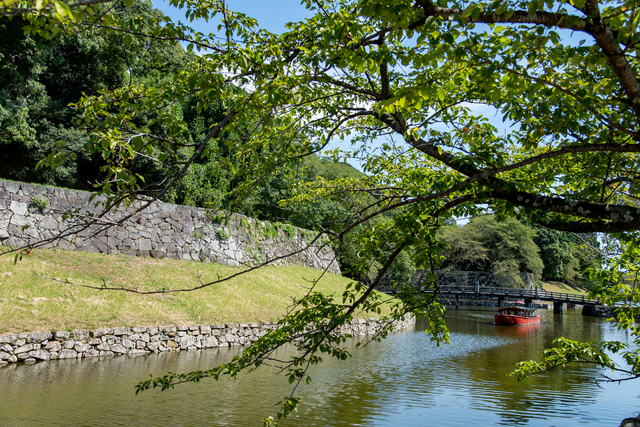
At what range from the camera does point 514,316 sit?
941 inches

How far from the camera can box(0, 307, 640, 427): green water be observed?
6.48 metres

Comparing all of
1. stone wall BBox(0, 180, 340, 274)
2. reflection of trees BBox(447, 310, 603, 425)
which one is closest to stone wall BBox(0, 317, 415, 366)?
stone wall BBox(0, 180, 340, 274)

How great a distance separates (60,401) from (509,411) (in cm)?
761

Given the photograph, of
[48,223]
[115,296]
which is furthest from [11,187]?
[115,296]

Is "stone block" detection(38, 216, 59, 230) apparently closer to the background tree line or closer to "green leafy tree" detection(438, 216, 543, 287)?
the background tree line

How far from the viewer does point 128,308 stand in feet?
38.5

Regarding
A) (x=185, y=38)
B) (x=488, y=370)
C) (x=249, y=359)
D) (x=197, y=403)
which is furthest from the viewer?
(x=488, y=370)

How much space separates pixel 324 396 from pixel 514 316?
63.5 ft

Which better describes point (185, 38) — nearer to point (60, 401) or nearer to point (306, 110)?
point (306, 110)

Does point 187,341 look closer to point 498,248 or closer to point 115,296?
point 115,296

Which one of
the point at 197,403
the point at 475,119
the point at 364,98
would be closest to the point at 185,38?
the point at 364,98

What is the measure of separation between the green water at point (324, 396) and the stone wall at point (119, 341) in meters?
0.44

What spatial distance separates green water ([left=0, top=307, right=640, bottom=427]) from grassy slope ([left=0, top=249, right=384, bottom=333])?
132cm

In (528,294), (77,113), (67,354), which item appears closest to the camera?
(67,354)
